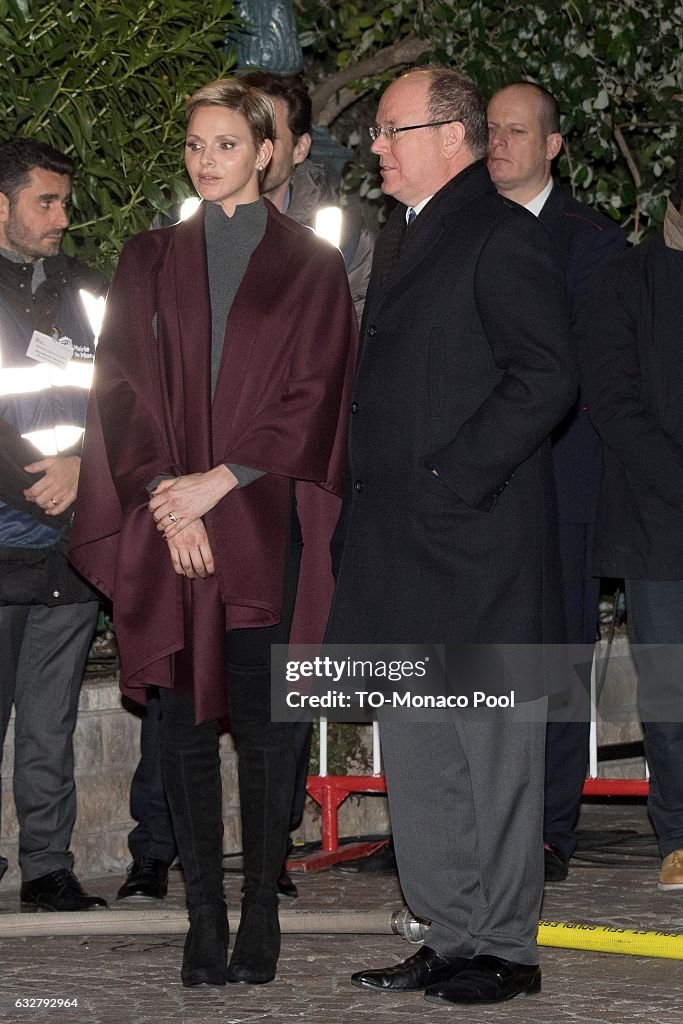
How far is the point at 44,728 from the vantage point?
557 centimetres

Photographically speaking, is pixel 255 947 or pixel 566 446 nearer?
pixel 255 947

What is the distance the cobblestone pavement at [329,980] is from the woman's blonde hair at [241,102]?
2090 mm

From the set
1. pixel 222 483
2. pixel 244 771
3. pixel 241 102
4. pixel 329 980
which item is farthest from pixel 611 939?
pixel 241 102

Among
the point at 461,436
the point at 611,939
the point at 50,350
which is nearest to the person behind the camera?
the point at 461,436

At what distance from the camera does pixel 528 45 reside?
285 inches

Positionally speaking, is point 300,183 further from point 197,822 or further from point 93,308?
point 197,822

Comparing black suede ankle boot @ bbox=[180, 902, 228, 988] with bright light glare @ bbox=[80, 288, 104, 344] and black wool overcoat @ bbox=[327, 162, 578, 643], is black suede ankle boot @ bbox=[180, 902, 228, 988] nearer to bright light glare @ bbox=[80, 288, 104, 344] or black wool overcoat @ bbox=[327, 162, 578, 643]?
black wool overcoat @ bbox=[327, 162, 578, 643]

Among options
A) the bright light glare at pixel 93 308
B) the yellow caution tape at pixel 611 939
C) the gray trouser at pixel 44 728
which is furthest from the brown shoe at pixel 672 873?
the bright light glare at pixel 93 308

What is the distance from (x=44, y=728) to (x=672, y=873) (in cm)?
199

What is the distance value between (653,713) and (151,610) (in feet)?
6.21

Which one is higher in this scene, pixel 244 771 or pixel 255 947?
pixel 244 771

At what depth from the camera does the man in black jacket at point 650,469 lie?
5383 mm

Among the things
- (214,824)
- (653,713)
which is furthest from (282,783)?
(653,713)

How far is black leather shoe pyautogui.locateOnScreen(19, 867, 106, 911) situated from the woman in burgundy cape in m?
1.07
